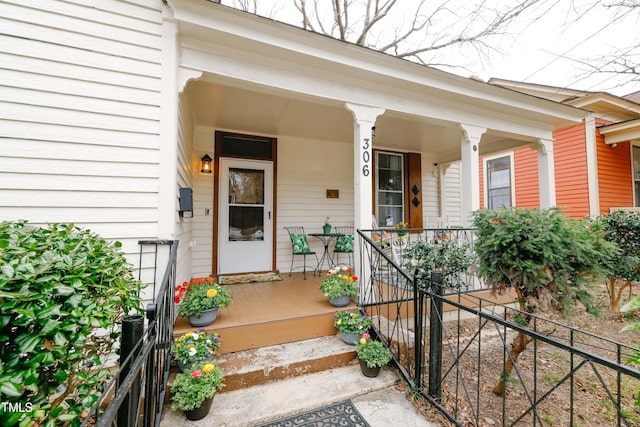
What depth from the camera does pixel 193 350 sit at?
1.99 meters

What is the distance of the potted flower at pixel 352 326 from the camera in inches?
101

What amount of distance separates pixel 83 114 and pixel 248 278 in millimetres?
2988

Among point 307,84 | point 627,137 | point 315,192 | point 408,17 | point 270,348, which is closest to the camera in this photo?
point 270,348

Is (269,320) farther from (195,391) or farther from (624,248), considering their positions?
(624,248)

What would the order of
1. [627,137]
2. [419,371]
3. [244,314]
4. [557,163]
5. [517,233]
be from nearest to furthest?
[419,371] < [517,233] < [244,314] < [627,137] < [557,163]

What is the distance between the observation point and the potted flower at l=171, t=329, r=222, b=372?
79.1 inches

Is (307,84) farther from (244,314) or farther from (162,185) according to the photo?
(244,314)

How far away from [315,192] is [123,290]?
4130 mm

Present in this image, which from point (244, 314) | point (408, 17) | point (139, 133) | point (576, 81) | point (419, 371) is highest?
point (408, 17)

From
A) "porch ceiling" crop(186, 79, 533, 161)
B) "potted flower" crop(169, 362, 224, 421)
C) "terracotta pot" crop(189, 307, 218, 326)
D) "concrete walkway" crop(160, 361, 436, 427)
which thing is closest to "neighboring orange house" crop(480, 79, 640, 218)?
"porch ceiling" crop(186, 79, 533, 161)

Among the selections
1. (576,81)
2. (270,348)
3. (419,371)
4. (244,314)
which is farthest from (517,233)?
(576,81)

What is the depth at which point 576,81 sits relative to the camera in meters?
5.68

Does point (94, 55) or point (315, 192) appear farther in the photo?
point (315, 192)

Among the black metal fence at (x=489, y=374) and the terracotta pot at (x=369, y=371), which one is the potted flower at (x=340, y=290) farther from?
the terracotta pot at (x=369, y=371)
